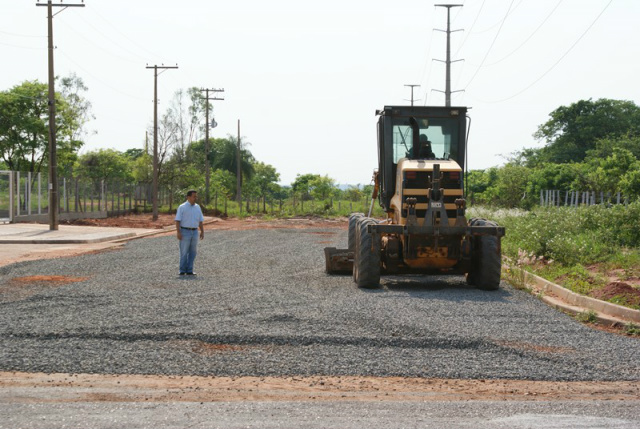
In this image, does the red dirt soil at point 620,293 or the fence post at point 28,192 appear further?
the fence post at point 28,192

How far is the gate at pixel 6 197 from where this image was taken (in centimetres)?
3381

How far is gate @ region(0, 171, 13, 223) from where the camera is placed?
33812mm

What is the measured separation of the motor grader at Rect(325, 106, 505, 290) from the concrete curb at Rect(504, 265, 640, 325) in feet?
3.32

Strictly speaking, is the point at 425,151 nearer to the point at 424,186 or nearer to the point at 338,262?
the point at 424,186

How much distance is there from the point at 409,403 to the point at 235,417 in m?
1.50

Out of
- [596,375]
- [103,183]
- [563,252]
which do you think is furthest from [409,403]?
[103,183]

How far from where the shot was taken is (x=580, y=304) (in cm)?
1209

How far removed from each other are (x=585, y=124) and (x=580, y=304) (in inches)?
3003

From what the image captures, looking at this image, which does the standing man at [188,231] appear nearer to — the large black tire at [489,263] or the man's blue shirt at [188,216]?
the man's blue shirt at [188,216]

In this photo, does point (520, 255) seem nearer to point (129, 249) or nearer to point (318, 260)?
point (318, 260)

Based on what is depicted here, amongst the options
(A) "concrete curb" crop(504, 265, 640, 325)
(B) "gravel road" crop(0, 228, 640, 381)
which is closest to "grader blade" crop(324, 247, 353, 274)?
(B) "gravel road" crop(0, 228, 640, 381)

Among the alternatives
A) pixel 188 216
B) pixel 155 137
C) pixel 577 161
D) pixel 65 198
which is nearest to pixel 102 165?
pixel 155 137

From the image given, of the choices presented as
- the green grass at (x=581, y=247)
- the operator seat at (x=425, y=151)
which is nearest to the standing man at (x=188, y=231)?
the operator seat at (x=425, y=151)

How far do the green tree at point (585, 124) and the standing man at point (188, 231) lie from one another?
7062cm
